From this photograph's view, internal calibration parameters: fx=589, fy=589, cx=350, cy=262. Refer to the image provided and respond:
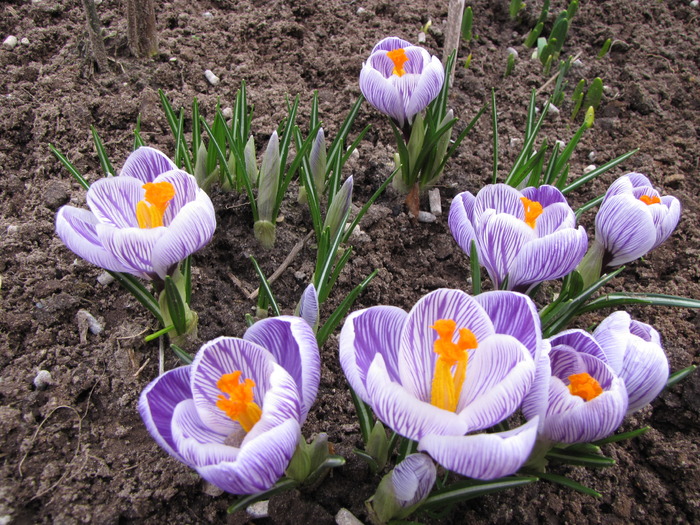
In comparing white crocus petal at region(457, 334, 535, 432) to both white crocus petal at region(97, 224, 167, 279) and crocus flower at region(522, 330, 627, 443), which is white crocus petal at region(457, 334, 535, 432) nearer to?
crocus flower at region(522, 330, 627, 443)

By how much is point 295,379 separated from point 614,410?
68 centimetres

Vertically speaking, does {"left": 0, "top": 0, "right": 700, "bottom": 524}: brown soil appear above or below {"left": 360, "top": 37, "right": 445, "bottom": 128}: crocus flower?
below

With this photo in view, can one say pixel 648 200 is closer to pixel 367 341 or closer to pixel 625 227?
pixel 625 227

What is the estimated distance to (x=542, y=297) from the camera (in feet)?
7.04

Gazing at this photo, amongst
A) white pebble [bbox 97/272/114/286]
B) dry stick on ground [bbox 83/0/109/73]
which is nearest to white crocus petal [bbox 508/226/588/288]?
white pebble [bbox 97/272/114/286]

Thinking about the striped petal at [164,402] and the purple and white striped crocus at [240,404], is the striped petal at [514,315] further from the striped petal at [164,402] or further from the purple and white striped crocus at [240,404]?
the striped petal at [164,402]

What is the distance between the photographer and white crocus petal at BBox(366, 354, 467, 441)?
1080 mm

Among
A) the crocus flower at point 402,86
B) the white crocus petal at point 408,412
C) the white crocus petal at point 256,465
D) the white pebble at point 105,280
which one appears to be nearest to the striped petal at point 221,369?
the white crocus petal at point 256,465

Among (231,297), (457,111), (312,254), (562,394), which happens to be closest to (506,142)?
(457,111)

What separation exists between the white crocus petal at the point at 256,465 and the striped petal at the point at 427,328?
292mm

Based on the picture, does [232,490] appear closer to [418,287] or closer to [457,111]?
[418,287]

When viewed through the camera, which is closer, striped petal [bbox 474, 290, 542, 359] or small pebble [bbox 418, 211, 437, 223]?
striped petal [bbox 474, 290, 542, 359]

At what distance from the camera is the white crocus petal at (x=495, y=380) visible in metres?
1.10

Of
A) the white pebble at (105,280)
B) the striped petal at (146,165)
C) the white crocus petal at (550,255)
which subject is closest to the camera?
the white crocus petal at (550,255)
